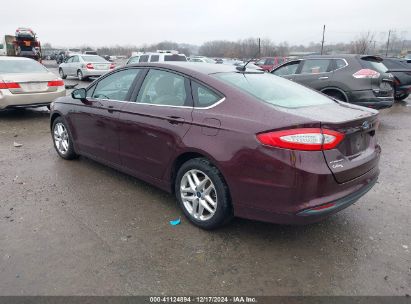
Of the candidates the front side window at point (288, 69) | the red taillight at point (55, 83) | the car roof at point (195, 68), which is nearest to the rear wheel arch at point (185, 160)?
the car roof at point (195, 68)

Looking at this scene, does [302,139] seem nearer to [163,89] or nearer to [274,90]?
[274,90]

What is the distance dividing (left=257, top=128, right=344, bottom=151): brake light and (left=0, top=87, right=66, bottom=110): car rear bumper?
739cm

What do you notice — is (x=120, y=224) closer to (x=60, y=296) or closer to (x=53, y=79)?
(x=60, y=296)

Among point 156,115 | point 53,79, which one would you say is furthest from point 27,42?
point 156,115

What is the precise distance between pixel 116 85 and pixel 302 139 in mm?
2668

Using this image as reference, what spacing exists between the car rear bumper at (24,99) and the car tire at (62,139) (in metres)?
3.32

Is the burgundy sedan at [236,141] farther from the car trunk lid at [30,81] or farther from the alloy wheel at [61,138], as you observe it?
the car trunk lid at [30,81]

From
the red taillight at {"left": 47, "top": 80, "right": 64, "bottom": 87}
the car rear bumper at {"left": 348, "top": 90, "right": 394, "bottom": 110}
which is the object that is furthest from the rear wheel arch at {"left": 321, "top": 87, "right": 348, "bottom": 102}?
the red taillight at {"left": 47, "top": 80, "right": 64, "bottom": 87}

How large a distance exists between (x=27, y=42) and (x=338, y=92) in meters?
27.7

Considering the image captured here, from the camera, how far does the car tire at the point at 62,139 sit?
5.32m

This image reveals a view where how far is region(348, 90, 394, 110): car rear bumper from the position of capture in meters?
7.91

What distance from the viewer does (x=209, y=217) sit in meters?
3.33

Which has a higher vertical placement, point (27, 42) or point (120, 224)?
point (27, 42)

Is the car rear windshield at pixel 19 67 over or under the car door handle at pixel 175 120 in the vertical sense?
over
